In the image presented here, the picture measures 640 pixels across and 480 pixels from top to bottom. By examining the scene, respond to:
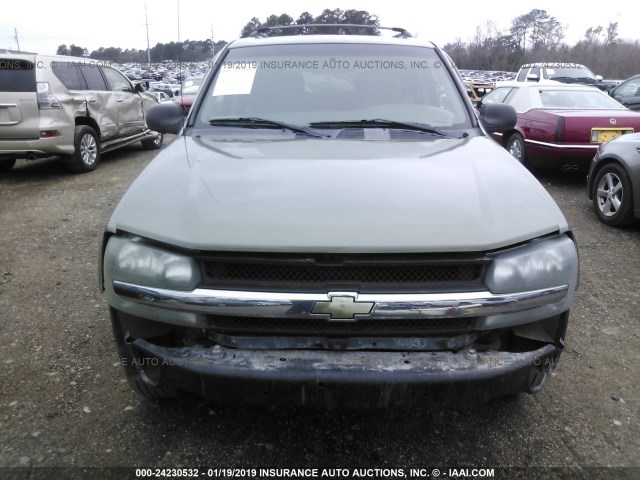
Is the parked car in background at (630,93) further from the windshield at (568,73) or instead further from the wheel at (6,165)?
the wheel at (6,165)

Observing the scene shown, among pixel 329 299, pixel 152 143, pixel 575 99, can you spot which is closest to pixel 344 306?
pixel 329 299

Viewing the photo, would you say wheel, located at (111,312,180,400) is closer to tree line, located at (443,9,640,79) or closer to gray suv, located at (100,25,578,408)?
gray suv, located at (100,25,578,408)

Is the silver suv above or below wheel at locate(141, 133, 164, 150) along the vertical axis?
above

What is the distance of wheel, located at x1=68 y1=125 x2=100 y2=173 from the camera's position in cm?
810

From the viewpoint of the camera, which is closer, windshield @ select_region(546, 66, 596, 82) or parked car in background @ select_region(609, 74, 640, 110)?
parked car in background @ select_region(609, 74, 640, 110)

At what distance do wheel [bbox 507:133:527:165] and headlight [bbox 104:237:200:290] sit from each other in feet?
22.1

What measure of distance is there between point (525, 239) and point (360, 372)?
795 mm

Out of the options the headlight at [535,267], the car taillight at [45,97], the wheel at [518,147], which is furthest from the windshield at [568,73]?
the headlight at [535,267]

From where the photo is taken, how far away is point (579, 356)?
3.09m

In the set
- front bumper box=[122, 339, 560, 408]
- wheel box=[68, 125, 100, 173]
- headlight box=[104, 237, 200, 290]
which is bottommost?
wheel box=[68, 125, 100, 173]

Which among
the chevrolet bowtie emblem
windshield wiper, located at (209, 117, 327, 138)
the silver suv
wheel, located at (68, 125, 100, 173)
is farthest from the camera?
wheel, located at (68, 125, 100, 173)

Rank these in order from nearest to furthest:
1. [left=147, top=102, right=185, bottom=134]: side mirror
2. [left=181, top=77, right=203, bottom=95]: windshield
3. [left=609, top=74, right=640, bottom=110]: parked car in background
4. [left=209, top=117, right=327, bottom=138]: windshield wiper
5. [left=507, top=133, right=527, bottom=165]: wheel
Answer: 1. [left=209, top=117, right=327, bottom=138]: windshield wiper
2. [left=147, top=102, right=185, bottom=134]: side mirror
3. [left=507, top=133, right=527, bottom=165]: wheel
4. [left=609, top=74, right=640, bottom=110]: parked car in background
5. [left=181, top=77, right=203, bottom=95]: windshield

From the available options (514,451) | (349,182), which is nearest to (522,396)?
(514,451)

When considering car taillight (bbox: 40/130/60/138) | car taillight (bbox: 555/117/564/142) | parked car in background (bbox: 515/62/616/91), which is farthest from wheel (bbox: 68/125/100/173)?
parked car in background (bbox: 515/62/616/91)
